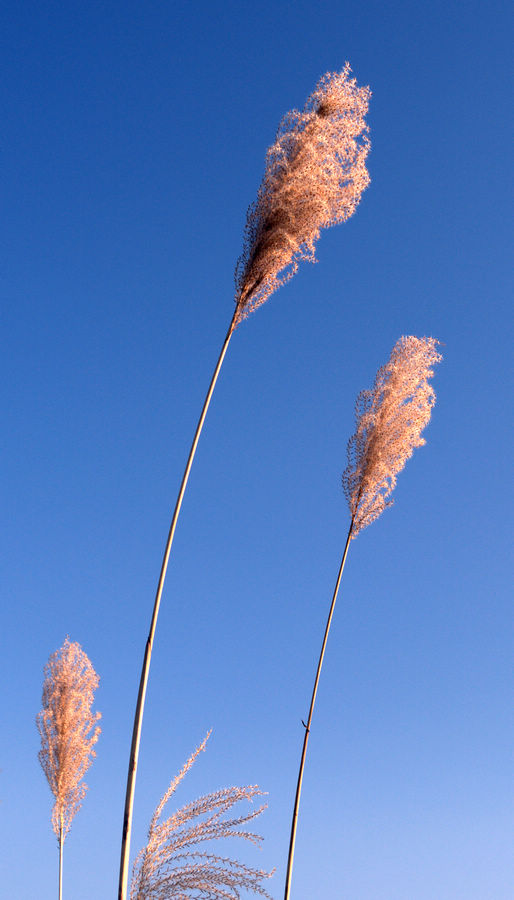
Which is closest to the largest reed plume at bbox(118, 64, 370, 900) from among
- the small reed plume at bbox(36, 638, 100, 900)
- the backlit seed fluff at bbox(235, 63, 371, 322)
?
the backlit seed fluff at bbox(235, 63, 371, 322)

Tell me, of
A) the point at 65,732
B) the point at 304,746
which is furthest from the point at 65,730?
the point at 304,746

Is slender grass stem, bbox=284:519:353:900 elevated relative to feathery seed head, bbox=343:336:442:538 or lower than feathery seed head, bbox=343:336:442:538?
lower

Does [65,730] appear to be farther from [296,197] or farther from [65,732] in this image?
[296,197]

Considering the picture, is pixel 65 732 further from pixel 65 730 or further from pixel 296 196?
pixel 296 196

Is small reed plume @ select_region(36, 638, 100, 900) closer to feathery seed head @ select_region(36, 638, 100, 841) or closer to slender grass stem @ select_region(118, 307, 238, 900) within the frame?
feathery seed head @ select_region(36, 638, 100, 841)

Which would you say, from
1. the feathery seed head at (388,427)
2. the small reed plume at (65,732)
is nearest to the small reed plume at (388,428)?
the feathery seed head at (388,427)

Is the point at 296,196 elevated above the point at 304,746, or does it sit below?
above

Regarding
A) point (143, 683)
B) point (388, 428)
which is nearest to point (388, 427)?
point (388, 428)

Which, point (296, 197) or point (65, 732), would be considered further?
point (65, 732)

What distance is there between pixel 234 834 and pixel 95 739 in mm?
5460

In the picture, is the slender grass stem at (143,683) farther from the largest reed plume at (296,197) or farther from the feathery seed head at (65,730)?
the feathery seed head at (65,730)

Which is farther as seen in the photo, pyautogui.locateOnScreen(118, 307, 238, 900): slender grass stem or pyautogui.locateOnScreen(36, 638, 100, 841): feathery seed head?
pyautogui.locateOnScreen(36, 638, 100, 841): feathery seed head

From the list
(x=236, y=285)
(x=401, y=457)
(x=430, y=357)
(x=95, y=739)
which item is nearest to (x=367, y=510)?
(x=401, y=457)

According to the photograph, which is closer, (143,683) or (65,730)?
(143,683)
